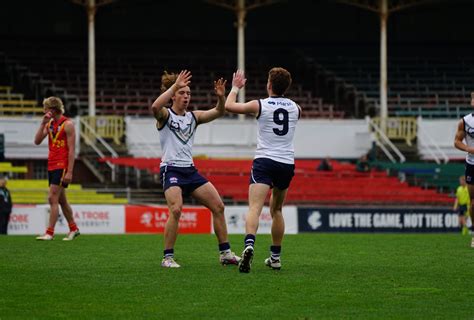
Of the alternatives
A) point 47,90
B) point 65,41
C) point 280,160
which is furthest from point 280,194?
point 65,41

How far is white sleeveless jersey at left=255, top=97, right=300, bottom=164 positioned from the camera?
1184 cm

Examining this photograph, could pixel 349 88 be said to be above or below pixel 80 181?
above

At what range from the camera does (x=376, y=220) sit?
96.8 ft

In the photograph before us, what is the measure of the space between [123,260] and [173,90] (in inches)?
90.8

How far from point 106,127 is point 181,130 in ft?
82.2

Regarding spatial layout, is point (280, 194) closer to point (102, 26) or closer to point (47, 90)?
point (47, 90)

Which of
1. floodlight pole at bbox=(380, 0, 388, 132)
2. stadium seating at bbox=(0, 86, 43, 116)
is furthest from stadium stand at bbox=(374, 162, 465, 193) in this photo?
stadium seating at bbox=(0, 86, 43, 116)

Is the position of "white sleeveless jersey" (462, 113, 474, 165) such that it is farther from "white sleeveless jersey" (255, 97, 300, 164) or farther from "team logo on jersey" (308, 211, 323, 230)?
"team logo on jersey" (308, 211, 323, 230)

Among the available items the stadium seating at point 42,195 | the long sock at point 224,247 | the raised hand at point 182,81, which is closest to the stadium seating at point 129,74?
the stadium seating at point 42,195

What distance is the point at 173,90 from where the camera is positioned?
1200 cm

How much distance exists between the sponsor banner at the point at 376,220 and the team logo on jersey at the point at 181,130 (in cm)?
1606

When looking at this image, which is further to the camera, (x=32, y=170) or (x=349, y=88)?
(x=349, y=88)

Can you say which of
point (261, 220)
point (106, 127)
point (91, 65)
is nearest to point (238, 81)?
point (261, 220)

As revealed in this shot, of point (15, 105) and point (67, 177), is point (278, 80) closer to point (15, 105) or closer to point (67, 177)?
point (67, 177)
